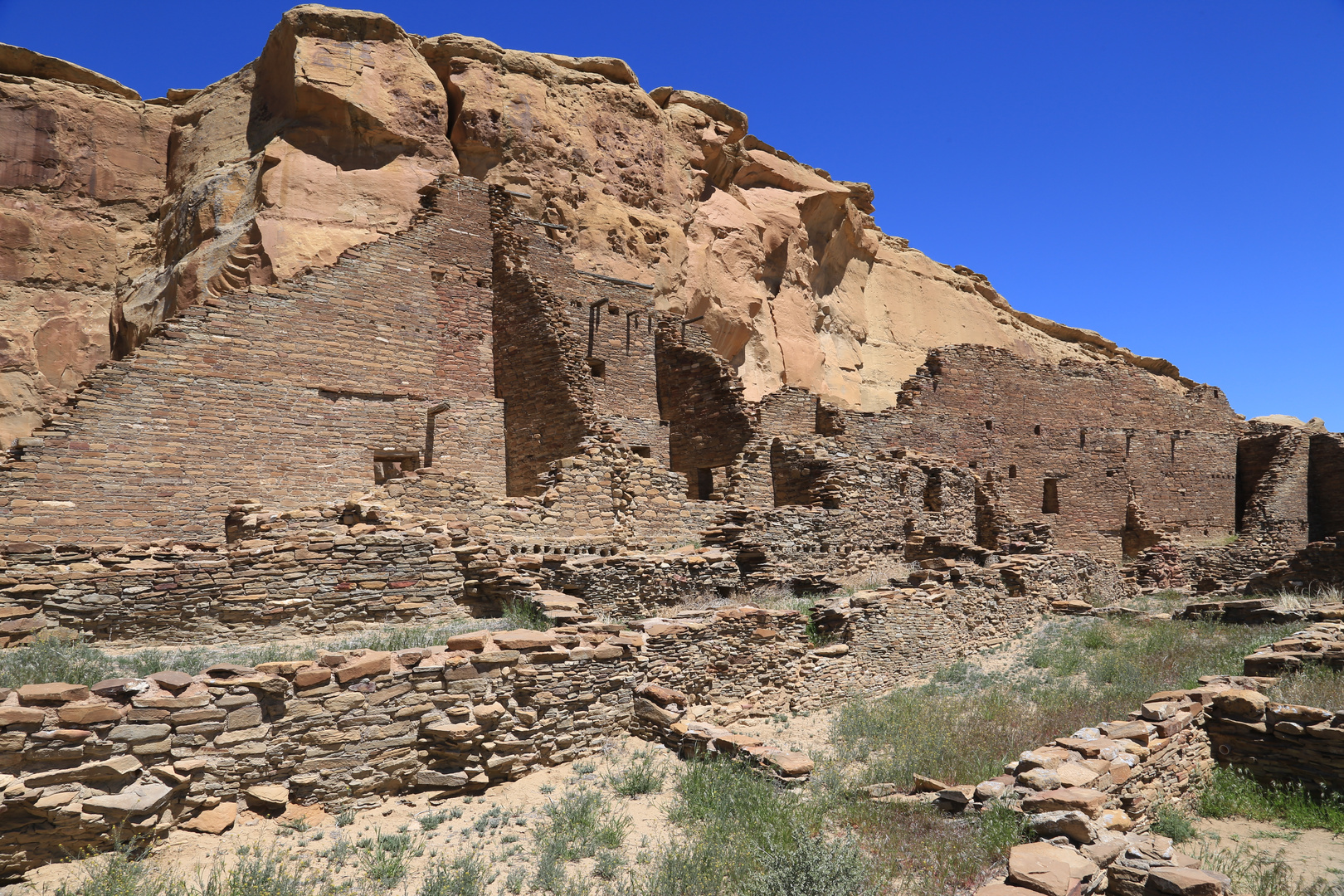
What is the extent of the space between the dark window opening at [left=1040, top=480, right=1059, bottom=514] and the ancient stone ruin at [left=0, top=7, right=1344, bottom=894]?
0.23 ft

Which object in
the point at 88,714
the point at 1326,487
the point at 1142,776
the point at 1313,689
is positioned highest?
the point at 1326,487

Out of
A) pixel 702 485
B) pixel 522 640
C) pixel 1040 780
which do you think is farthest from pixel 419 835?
pixel 702 485

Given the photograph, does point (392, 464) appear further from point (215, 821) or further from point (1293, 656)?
point (1293, 656)

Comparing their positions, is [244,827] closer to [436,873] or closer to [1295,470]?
[436,873]

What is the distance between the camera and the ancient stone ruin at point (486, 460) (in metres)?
6.97

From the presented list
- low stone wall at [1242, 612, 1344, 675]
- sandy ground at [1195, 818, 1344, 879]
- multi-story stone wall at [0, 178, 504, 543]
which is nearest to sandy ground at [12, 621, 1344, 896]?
sandy ground at [1195, 818, 1344, 879]

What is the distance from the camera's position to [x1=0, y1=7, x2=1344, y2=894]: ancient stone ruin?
22.9 ft

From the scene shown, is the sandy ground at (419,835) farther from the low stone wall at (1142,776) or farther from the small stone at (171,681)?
the low stone wall at (1142,776)

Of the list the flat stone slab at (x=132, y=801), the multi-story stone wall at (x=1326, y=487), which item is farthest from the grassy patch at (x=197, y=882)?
the multi-story stone wall at (x=1326, y=487)

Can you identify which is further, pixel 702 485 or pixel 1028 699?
pixel 702 485

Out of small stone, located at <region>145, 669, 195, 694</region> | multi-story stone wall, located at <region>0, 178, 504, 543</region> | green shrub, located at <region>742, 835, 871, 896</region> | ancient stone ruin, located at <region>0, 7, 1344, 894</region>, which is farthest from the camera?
multi-story stone wall, located at <region>0, 178, 504, 543</region>

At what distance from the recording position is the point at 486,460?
17.0 m

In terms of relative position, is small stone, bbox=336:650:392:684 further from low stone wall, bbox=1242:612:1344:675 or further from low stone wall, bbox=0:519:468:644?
low stone wall, bbox=1242:612:1344:675

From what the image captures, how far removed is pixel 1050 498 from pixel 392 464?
19.8 metres
